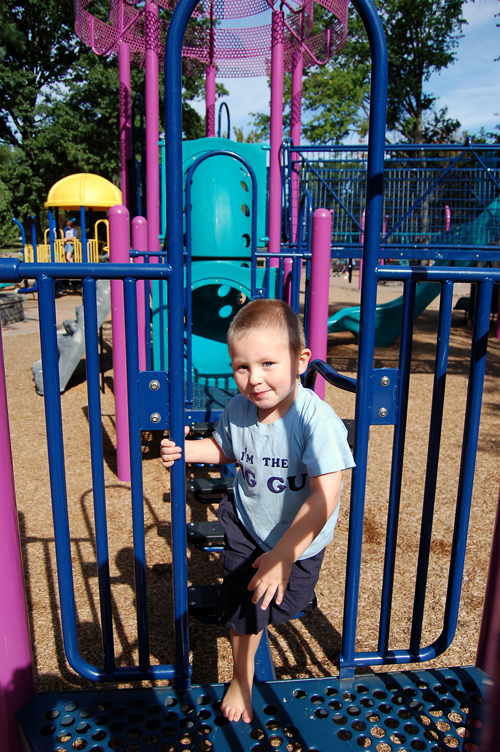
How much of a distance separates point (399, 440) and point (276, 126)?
17.0ft

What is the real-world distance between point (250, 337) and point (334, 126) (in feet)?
99.5

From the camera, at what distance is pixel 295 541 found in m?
1.44

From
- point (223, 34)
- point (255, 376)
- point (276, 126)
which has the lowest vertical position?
point (255, 376)

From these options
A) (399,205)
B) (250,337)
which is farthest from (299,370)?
(399,205)

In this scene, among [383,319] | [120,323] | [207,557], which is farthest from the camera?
[383,319]

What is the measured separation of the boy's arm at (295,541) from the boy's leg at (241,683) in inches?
11.5

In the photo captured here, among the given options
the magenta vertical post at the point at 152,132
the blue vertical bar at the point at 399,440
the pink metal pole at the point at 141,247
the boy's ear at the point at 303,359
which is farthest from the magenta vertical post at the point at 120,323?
the blue vertical bar at the point at 399,440

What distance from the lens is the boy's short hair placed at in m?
1.55

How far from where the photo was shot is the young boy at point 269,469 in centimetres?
151

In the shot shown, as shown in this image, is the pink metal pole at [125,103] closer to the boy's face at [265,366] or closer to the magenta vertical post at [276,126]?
the magenta vertical post at [276,126]

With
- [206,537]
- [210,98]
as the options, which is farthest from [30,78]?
[206,537]

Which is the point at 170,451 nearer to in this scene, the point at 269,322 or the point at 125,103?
the point at 269,322

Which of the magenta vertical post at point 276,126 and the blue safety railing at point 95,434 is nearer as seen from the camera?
the blue safety railing at point 95,434

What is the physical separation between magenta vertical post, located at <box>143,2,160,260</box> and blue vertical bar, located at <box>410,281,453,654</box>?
3705 mm
